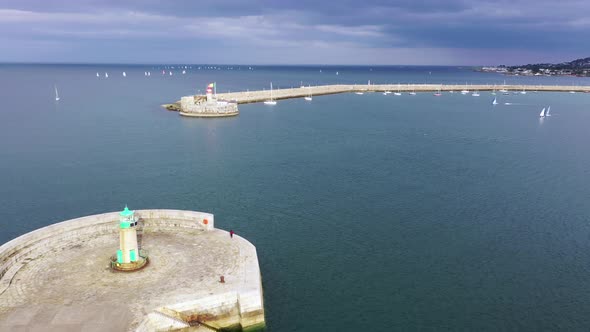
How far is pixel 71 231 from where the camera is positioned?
2658 centimetres

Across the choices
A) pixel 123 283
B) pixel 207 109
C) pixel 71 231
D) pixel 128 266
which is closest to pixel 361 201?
pixel 128 266

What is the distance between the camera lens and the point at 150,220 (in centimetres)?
2869

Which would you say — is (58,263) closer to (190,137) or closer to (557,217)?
(557,217)

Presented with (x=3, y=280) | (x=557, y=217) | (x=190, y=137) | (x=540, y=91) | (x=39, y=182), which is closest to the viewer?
(x=3, y=280)

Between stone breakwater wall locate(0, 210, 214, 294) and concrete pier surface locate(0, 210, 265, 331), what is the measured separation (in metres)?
0.06

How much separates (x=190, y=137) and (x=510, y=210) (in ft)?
178

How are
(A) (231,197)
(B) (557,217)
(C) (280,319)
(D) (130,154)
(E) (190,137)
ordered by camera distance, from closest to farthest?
(C) (280,319) → (B) (557,217) → (A) (231,197) → (D) (130,154) → (E) (190,137)

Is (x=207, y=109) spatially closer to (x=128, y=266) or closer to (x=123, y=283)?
(x=128, y=266)

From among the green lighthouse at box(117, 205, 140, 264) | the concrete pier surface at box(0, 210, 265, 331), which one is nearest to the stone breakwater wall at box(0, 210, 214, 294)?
the concrete pier surface at box(0, 210, 265, 331)

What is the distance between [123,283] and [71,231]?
7311 millimetres

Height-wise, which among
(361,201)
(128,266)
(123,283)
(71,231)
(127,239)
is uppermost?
(127,239)

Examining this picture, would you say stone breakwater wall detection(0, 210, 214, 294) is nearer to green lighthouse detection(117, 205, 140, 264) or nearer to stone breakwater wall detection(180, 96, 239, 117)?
green lighthouse detection(117, 205, 140, 264)

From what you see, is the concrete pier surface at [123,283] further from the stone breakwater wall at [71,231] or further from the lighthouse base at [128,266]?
the lighthouse base at [128,266]

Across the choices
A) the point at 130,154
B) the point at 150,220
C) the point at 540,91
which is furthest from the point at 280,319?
the point at 540,91
